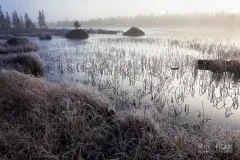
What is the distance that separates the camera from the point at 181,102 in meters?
8.48

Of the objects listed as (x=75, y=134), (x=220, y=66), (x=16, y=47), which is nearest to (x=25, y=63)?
(x=75, y=134)

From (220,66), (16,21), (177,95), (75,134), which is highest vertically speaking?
(16,21)

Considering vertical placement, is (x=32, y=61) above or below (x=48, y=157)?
above

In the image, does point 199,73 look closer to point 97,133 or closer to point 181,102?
point 181,102

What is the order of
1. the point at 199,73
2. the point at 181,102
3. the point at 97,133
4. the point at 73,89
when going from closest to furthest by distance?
1. the point at 97,133
2. the point at 73,89
3. the point at 181,102
4. the point at 199,73

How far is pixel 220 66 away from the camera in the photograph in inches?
507

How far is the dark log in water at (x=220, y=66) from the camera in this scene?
12711 millimetres

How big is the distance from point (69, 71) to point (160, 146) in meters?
9.81

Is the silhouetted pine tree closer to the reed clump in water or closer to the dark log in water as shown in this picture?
the reed clump in water

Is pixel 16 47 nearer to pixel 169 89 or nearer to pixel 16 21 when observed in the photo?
pixel 169 89

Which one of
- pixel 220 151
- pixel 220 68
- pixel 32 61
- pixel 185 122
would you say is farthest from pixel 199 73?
pixel 32 61

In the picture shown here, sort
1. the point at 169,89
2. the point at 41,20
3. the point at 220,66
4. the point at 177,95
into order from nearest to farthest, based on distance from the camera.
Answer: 1. the point at 177,95
2. the point at 169,89
3. the point at 220,66
4. the point at 41,20

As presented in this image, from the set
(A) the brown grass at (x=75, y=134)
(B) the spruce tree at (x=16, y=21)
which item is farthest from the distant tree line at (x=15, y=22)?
(A) the brown grass at (x=75, y=134)

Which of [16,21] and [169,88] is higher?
[16,21]
